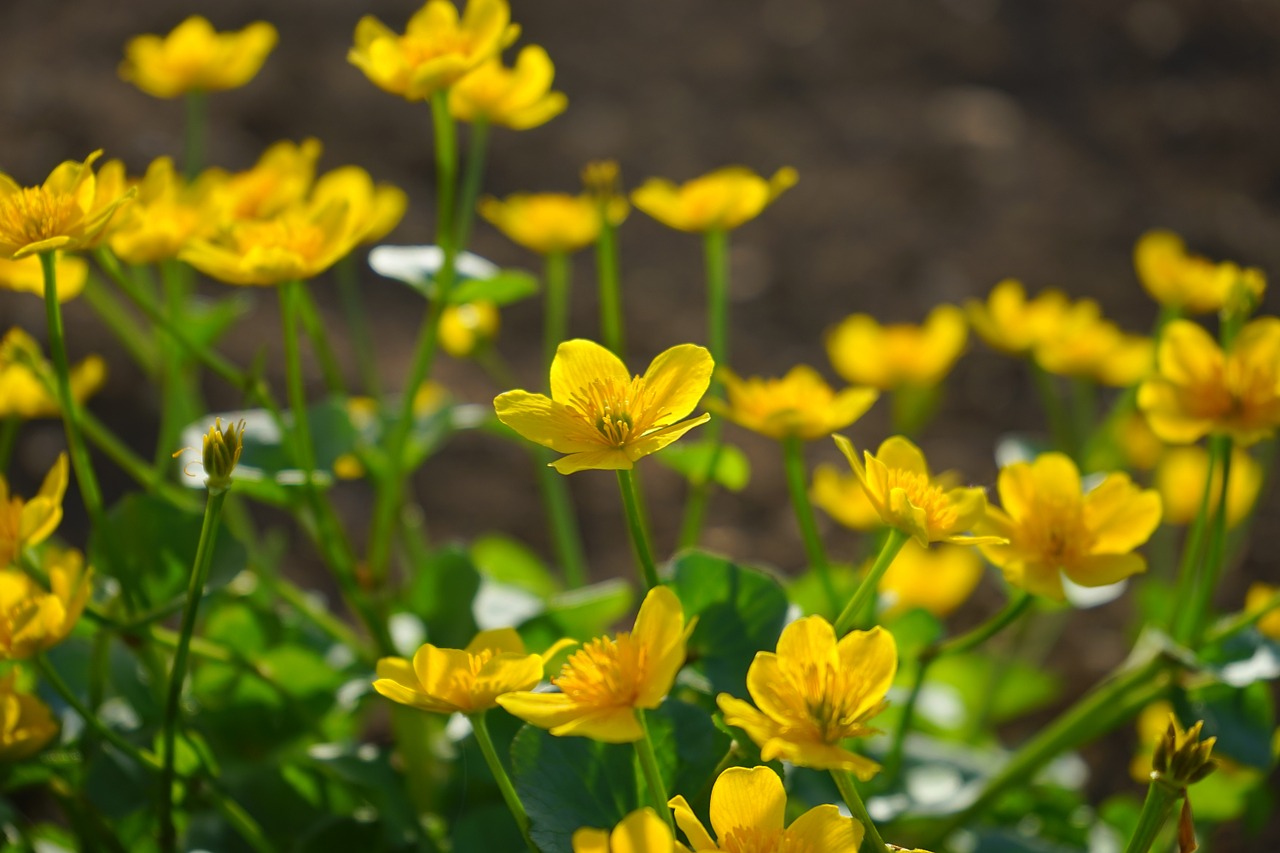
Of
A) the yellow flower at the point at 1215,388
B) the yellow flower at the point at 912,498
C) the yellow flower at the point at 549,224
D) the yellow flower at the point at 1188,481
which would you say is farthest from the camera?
the yellow flower at the point at 1188,481

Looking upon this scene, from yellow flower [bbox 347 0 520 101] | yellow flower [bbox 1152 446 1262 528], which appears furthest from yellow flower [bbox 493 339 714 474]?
yellow flower [bbox 1152 446 1262 528]

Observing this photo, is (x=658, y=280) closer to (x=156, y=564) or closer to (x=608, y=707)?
(x=156, y=564)

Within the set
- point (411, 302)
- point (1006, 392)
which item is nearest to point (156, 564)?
point (411, 302)

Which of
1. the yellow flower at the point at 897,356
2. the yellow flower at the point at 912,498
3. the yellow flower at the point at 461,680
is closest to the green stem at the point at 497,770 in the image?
the yellow flower at the point at 461,680

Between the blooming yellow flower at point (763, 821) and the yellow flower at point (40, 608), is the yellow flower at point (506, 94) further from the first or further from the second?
the blooming yellow flower at point (763, 821)

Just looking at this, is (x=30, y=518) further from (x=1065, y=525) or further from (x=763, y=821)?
(x=1065, y=525)

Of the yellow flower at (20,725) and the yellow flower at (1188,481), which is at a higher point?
the yellow flower at (20,725)
